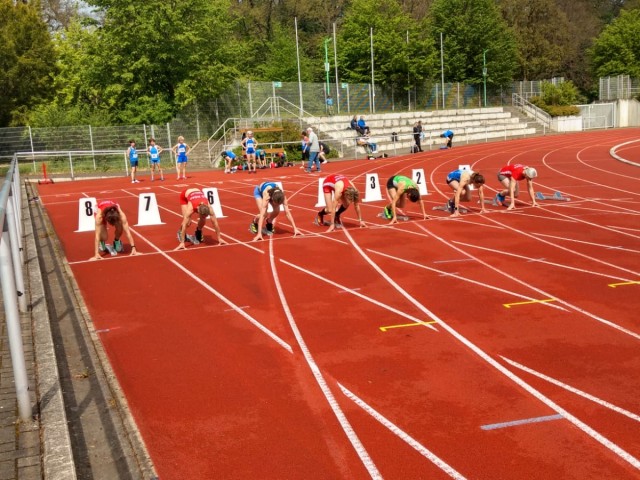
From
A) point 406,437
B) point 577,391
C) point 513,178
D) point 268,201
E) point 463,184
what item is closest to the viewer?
point 406,437

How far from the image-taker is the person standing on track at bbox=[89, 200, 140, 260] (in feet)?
38.4

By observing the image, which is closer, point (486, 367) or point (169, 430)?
point (169, 430)

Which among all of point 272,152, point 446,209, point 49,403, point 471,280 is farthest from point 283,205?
point 272,152

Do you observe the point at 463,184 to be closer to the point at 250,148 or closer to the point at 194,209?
the point at 194,209

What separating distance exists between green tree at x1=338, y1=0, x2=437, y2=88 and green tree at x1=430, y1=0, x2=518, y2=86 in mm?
5400

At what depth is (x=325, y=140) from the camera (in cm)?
3631

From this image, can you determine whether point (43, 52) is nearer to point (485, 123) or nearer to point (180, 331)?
point (485, 123)

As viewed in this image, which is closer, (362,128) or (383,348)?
(383,348)

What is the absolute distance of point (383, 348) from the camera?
7.20 metres

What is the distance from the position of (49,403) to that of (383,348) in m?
3.39

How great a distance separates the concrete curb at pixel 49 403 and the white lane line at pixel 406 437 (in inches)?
93.1

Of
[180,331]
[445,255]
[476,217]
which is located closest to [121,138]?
[476,217]

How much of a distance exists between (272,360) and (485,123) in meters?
45.9

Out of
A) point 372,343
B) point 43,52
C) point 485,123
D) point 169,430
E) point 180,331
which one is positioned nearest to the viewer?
point 169,430
